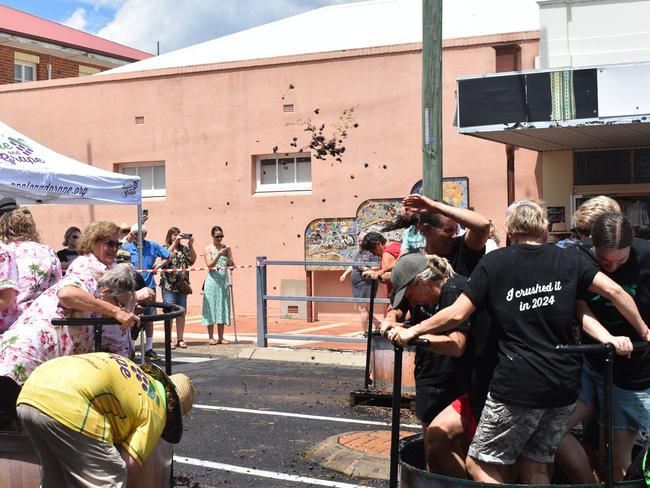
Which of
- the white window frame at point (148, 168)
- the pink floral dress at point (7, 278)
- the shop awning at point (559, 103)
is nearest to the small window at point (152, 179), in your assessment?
the white window frame at point (148, 168)

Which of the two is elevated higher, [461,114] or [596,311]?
[461,114]

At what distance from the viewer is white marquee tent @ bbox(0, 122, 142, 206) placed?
33.2 feet

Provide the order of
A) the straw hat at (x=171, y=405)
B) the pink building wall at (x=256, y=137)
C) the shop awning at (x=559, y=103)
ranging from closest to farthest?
the straw hat at (x=171, y=405) → the shop awning at (x=559, y=103) → the pink building wall at (x=256, y=137)

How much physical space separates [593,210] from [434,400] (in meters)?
1.36

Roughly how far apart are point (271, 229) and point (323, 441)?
10609mm

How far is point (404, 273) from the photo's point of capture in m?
4.06

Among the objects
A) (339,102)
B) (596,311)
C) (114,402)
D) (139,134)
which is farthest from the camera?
(139,134)

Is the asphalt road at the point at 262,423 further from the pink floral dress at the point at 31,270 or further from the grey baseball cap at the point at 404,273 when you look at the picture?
the grey baseball cap at the point at 404,273

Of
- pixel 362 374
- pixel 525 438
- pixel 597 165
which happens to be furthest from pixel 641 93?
pixel 525 438

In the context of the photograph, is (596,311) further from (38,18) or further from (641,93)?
(38,18)

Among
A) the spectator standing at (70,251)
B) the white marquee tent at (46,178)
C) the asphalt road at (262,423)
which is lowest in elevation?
the asphalt road at (262,423)

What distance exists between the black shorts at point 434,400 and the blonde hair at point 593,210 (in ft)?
3.86

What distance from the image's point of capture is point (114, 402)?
3559 mm

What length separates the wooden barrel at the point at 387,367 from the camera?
8.09m
